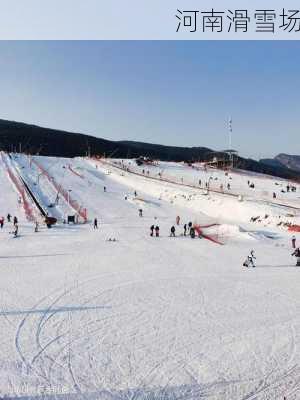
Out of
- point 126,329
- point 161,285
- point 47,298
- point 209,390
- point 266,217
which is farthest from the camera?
point 266,217

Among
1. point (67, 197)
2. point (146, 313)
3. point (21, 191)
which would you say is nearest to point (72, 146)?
point (21, 191)

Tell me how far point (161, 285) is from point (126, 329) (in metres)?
3.82

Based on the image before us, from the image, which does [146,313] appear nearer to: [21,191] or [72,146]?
[21,191]

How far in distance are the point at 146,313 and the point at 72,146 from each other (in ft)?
362

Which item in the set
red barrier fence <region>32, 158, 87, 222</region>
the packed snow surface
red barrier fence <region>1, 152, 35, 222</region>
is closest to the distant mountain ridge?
red barrier fence <region>1, 152, 35, 222</region>

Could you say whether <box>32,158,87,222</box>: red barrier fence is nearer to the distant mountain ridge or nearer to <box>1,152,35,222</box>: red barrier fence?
<box>1,152,35,222</box>: red barrier fence

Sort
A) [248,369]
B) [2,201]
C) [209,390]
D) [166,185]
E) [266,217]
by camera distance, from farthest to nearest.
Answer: [166,185], [2,201], [266,217], [248,369], [209,390]

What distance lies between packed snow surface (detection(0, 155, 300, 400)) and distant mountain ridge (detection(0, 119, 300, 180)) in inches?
3210

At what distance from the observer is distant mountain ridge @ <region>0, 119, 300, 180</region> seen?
107250mm

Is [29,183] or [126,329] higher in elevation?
[29,183]

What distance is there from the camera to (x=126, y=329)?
392 inches

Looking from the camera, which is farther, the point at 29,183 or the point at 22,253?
the point at 29,183

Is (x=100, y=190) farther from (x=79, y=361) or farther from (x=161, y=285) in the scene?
(x=79, y=361)

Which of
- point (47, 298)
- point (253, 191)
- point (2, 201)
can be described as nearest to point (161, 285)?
point (47, 298)
